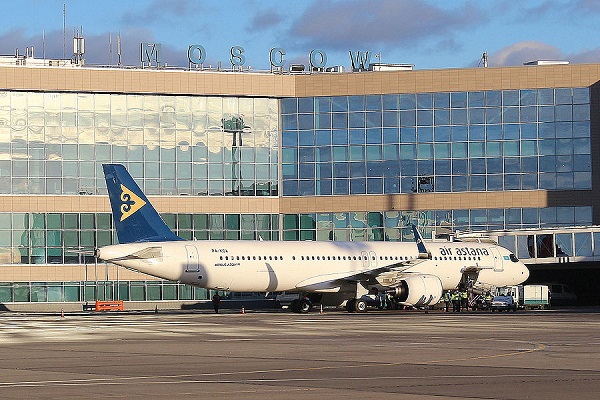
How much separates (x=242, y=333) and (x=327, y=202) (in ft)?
154

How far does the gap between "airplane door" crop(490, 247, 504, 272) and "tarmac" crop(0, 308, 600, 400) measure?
2569 centimetres

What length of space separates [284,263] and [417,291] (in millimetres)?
7213

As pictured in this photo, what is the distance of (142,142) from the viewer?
80.6 meters

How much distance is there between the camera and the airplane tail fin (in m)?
56.1

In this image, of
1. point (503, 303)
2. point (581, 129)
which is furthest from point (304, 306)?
point (581, 129)

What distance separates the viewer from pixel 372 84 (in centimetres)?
8238

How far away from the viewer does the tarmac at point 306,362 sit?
1764 centimetres

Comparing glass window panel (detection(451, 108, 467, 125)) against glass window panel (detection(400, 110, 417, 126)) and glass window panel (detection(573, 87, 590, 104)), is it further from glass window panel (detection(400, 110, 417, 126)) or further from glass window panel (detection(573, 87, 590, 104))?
glass window panel (detection(573, 87, 590, 104))

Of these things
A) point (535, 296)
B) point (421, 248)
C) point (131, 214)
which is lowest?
point (535, 296)

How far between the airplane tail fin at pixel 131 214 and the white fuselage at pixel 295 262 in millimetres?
1475

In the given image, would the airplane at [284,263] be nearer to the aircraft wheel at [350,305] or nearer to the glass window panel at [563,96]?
the aircraft wheel at [350,305]

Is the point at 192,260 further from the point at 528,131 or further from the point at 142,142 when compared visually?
the point at 528,131

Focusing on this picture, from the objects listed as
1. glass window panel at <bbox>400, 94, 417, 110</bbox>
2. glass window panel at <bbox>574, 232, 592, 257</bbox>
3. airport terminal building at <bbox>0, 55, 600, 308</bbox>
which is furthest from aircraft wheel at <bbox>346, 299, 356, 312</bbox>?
glass window panel at <bbox>400, 94, 417, 110</bbox>

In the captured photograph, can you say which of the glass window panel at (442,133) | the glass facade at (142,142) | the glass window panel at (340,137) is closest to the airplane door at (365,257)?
the glass window panel at (340,137)
